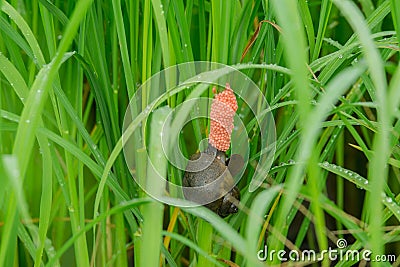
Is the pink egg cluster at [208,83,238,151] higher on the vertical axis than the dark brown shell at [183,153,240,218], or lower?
higher

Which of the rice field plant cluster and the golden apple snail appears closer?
the rice field plant cluster

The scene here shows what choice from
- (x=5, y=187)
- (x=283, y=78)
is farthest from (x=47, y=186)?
(x=283, y=78)

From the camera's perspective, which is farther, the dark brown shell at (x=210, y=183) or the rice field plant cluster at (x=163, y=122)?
the dark brown shell at (x=210, y=183)

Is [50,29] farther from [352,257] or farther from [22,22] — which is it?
[352,257]

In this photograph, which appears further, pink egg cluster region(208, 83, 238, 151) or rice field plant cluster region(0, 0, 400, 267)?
pink egg cluster region(208, 83, 238, 151)

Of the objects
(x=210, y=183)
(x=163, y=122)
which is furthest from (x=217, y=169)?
(x=163, y=122)

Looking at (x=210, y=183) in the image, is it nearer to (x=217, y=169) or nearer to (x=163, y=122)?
(x=217, y=169)

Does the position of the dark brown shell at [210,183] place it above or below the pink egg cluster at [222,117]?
below
